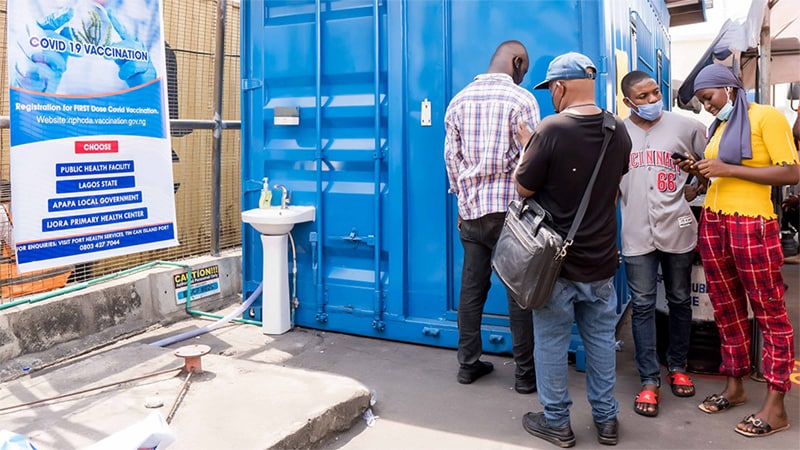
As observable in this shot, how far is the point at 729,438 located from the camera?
331 cm

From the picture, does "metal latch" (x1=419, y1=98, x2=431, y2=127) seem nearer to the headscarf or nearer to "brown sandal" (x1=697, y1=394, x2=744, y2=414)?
the headscarf

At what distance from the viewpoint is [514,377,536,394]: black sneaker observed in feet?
12.9

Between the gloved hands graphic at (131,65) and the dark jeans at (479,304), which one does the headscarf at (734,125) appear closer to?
the dark jeans at (479,304)

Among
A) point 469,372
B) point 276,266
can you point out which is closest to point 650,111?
point 469,372

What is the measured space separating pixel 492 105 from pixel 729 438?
6.85ft

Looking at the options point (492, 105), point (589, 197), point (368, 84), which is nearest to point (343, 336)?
point (368, 84)

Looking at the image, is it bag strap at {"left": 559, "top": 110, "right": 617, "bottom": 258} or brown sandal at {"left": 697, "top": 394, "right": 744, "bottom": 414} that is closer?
bag strap at {"left": 559, "top": 110, "right": 617, "bottom": 258}

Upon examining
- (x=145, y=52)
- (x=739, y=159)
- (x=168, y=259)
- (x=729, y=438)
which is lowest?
(x=729, y=438)

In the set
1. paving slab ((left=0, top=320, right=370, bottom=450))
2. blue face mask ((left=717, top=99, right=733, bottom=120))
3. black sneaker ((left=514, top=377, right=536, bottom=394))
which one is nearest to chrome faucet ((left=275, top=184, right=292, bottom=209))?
paving slab ((left=0, top=320, right=370, bottom=450))

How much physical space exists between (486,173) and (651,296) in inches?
44.1

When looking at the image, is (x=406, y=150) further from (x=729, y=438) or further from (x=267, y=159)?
(x=729, y=438)

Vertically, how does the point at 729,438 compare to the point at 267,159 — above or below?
below

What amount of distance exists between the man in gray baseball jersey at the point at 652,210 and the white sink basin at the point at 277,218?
7.59ft

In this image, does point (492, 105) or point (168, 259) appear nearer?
point (492, 105)
